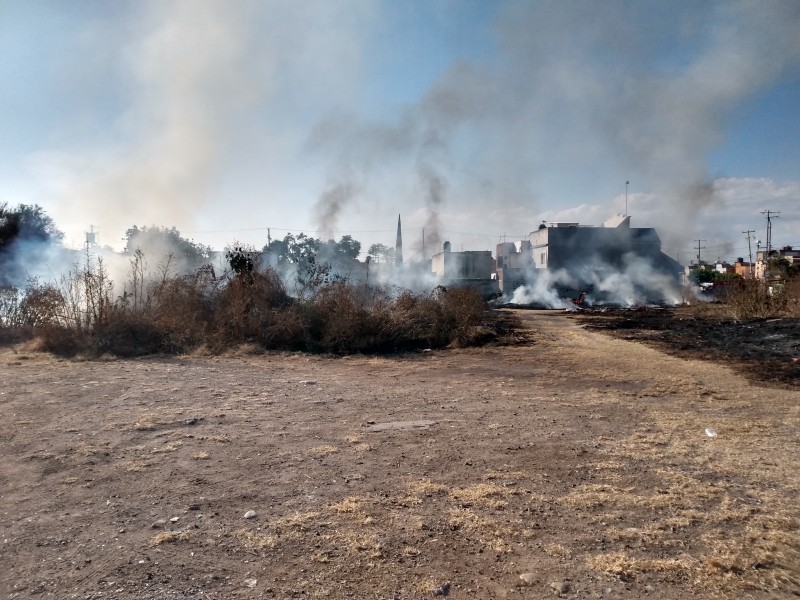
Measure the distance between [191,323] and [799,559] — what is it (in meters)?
13.5

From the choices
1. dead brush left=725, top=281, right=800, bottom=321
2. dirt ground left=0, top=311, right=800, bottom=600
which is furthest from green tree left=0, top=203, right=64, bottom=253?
dead brush left=725, top=281, right=800, bottom=321

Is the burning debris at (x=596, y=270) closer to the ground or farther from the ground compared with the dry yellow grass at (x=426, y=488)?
farther from the ground

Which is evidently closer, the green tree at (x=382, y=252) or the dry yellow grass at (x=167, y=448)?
the dry yellow grass at (x=167, y=448)

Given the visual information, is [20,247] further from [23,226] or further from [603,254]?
[603,254]

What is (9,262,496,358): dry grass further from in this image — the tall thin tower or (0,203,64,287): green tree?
the tall thin tower

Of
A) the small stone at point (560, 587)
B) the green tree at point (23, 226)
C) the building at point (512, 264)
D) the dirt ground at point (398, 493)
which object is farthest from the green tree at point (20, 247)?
the building at point (512, 264)

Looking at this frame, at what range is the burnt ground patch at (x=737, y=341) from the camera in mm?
10812

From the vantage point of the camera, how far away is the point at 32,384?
8812 millimetres

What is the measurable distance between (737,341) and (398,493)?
590 inches

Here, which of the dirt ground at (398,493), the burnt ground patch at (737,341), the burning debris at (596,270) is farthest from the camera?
the burning debris at (596,270)

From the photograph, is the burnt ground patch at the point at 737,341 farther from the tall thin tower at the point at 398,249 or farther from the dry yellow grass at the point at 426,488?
the tall thin tower at the point at 398,249

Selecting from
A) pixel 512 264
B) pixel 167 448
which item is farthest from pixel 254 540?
pixel 512 264

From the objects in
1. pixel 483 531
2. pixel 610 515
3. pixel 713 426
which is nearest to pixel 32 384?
pixel 483 531

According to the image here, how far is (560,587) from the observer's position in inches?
116
